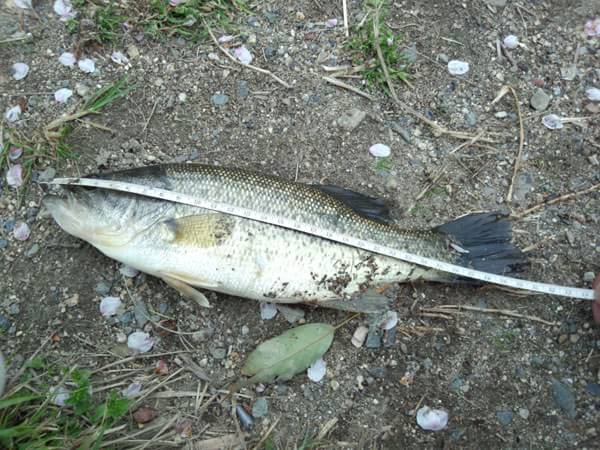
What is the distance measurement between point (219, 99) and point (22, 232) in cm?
194

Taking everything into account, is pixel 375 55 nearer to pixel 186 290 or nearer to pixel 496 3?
pixel 496 3

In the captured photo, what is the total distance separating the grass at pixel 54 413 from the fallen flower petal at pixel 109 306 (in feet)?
1.45

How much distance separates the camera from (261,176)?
363 cm

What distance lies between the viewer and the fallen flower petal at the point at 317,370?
3.65 metres

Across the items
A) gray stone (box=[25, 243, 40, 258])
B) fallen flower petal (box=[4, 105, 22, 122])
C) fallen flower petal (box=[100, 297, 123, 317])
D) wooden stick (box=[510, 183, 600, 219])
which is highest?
fallen flower petal (box=[4, 105, 22, 122])

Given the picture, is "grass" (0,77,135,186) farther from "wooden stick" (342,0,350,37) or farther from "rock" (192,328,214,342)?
"wooden stick" (342,0,350,37)

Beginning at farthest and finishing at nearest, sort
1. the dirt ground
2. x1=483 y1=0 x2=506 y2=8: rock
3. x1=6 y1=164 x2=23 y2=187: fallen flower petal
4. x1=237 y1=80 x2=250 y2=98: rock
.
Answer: x1=483 y1=0 x2=506 y2=8: rock, x1=237 y1=80 x2=250 y2=98: rock, x1=6 y1=164 x2=23 y2=187: fallen flower petal, the dirt ground

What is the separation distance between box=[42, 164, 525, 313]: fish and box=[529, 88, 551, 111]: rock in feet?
5.68

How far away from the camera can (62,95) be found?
14.1 ft

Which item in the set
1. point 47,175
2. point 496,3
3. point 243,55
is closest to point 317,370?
point 47,175

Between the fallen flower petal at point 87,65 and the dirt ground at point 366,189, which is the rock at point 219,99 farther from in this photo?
the fallen flower petal at point 87,65

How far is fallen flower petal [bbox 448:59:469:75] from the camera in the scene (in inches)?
177

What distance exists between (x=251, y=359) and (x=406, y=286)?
4.29ft

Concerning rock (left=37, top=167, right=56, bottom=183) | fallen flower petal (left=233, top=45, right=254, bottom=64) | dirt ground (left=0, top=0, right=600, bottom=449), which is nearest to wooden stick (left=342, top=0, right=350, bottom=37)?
dirt ground (left=0, top=0, right=600, bottom=449)
